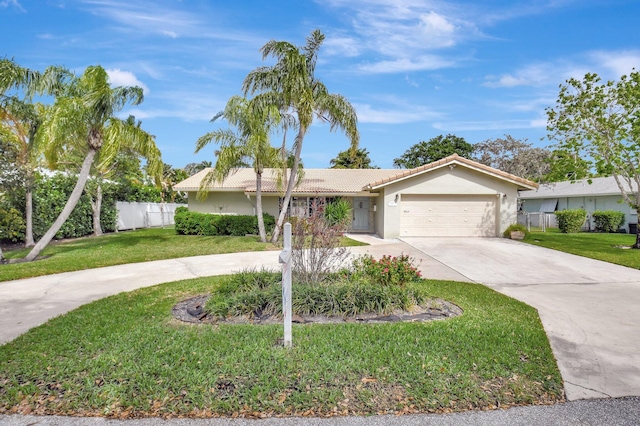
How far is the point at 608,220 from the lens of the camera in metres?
22.4

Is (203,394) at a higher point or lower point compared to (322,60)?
lower

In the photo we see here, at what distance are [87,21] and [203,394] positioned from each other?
10.8 m

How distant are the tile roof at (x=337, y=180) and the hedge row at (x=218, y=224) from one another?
175 centimetres

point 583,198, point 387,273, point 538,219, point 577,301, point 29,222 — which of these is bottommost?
point 577,301

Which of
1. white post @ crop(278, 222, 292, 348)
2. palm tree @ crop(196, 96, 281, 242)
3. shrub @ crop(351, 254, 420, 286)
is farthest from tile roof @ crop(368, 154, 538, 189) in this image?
white post @ crop(278, 222, 292, 348)

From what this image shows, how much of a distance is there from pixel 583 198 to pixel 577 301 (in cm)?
2492

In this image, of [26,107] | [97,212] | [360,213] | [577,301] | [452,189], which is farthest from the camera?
[360,213]

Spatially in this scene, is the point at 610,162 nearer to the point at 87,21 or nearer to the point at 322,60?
the point at 322,60

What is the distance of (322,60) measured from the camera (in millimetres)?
14164

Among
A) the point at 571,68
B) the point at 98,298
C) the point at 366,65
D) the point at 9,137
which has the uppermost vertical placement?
the point at 571,68

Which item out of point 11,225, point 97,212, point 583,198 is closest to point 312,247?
point 11,225

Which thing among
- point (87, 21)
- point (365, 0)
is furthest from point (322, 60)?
point (87, 21)

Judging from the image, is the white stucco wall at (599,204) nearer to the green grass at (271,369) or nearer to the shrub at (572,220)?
the shrub at (572,220)

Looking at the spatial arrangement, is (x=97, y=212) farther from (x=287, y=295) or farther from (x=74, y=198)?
(x=287, y=295)
